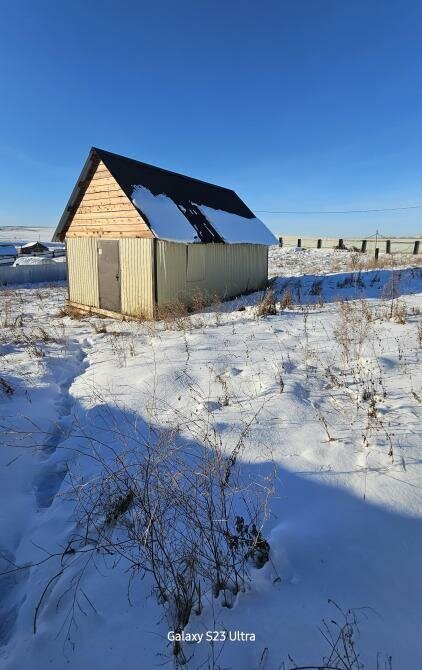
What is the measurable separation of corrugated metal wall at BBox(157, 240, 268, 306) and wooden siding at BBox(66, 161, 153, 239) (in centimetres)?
100

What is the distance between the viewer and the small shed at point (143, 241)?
10.6 meters

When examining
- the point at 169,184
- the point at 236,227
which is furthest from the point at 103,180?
the point at 236,227

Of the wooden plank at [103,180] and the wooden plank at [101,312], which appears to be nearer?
the wooden plank at [103,180]

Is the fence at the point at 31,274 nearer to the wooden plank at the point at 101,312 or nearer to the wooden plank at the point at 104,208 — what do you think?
the wooden plank at the point at 101,312

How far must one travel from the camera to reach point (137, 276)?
10977 millimetres

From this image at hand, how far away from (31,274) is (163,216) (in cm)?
1655

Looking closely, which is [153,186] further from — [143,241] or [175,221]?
[143,241]

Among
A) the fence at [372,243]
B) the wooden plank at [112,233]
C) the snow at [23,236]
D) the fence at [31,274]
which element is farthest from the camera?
the snow at [23,236]

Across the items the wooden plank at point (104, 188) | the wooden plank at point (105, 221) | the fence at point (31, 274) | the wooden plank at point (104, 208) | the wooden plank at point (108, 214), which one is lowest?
the fence at point (31, 274)

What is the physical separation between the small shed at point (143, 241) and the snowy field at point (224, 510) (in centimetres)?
547

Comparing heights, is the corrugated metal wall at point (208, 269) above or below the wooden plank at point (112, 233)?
below

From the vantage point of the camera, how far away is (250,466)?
320 cm

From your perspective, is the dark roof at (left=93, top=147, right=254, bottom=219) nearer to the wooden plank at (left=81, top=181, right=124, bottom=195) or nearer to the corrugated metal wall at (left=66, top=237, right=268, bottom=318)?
the wooden plank at (left=81, top=181, right=124, bottom=195)

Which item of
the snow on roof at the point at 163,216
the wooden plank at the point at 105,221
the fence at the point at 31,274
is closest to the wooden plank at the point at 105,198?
the snow on roof at the point at 163,216
